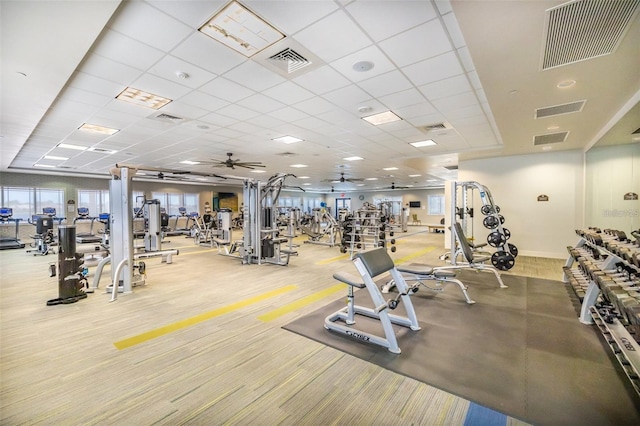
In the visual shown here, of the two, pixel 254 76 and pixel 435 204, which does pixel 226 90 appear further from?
pixel 435 204

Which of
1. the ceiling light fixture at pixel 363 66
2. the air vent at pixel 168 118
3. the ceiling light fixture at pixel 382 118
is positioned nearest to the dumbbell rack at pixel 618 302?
the ceiling light fixture at pixel 363 66

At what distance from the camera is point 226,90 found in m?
3.69

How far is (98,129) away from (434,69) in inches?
243

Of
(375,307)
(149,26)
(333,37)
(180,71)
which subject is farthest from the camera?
(180,71)

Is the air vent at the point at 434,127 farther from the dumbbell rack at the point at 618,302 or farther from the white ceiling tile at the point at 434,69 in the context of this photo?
the dumbbell rack at the point at 618,302

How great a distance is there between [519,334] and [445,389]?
4.73ft

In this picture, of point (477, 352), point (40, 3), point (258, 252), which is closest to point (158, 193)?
point (258, 252)

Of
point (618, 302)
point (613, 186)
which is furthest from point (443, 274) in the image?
point (613, 186)

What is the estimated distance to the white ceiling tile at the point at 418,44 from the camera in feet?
7.98

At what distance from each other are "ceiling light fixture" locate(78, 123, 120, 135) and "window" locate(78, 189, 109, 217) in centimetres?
938

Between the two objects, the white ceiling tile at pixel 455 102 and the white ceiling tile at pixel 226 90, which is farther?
the white ceiling tile at pixel 455 102

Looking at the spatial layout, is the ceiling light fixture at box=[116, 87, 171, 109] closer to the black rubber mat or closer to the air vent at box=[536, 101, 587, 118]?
the black rubber mat

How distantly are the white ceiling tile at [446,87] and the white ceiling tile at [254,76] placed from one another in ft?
6.35

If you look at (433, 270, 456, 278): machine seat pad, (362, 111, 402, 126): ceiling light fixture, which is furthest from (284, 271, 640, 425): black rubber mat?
(362, 111, 402, 126): ceiling light fixture
